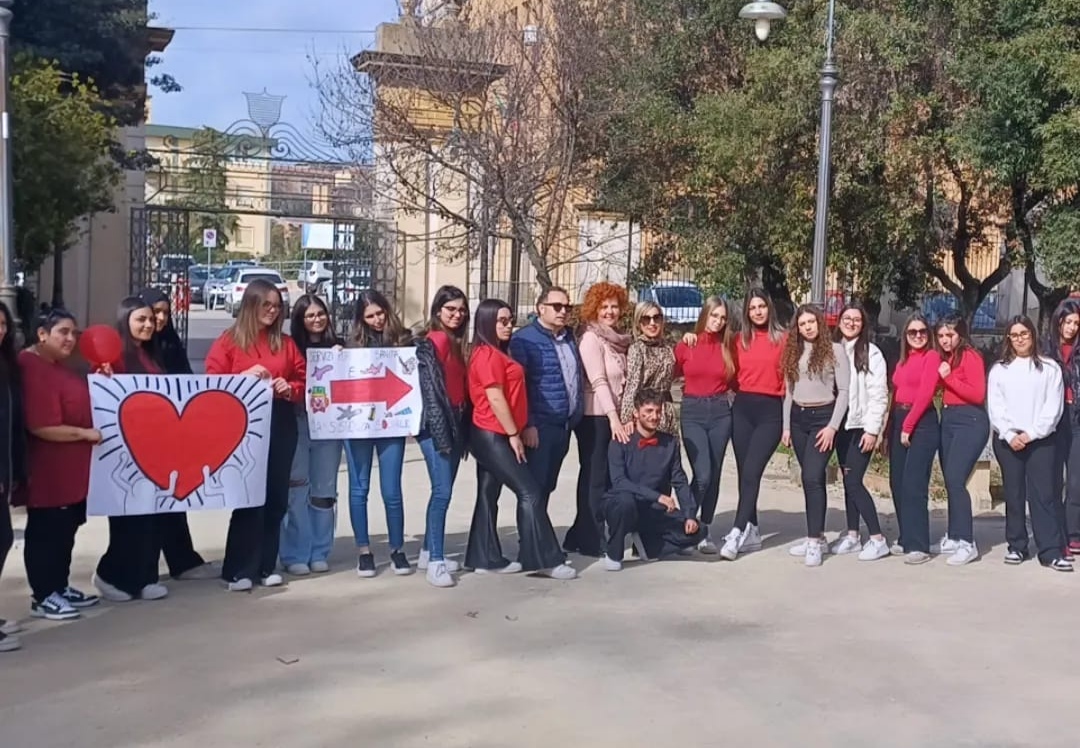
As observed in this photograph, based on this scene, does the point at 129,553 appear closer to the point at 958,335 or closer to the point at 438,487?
the point at 438,487

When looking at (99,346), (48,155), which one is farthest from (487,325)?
(48,155)

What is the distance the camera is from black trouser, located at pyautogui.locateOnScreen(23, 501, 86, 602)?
6.63 metres

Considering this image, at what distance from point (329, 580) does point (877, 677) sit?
3286mm

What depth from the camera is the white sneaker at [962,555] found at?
8.61 metres

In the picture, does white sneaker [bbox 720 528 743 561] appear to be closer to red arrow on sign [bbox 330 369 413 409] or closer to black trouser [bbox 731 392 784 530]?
black trouser [bbox 731 392 784 530]

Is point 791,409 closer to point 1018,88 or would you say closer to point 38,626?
point 38,626

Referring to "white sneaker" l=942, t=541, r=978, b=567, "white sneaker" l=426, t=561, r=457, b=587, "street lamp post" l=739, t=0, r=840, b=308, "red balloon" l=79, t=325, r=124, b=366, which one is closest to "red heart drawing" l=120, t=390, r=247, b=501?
"red balloon" l=79, t=325, r=124, b=366

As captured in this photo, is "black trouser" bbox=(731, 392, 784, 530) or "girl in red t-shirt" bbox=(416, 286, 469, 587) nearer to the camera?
"girl in red t-shirt" bbox=(416, 286, 469, 587)

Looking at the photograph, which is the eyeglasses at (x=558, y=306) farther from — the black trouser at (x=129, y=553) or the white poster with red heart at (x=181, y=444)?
the black trouser at (x=129, y=553)

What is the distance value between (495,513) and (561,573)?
0.56 metres

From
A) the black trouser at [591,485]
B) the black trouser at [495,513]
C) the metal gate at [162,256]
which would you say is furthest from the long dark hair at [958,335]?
the metal gate at [162,256]

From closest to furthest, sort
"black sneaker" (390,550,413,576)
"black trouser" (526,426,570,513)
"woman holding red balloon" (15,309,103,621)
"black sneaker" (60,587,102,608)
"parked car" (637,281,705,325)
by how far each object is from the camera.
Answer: "woman holding red balloon" (15,309,103,621), "black sneaker" (60,587,102,608), "black sneaker" (390,550,413,576), "black trouser" (526,426,570,513), "parked car" (637,281,705,325)

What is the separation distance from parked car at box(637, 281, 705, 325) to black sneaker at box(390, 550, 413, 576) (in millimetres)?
13394

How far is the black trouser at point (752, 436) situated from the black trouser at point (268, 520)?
3.03 m
